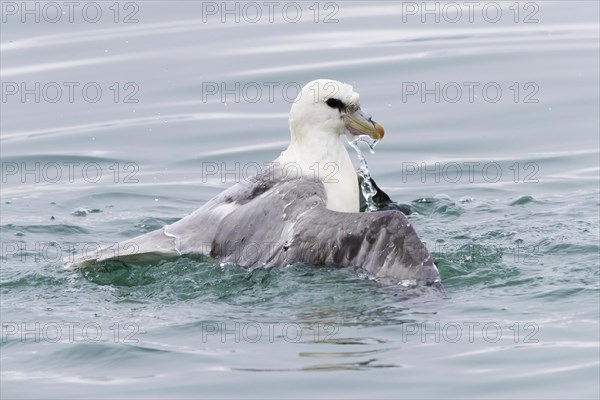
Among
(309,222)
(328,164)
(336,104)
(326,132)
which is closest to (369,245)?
(309,222)

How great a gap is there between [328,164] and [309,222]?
1.00m

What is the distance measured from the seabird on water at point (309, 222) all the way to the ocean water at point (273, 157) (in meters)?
0.14

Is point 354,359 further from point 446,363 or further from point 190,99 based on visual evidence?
point 190,99

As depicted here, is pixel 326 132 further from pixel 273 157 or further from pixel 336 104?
pixel 273 157

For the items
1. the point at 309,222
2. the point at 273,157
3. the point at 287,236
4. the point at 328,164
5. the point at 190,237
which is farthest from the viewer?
the point at 273,157

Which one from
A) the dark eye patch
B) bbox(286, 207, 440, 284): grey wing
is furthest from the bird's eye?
bbox(286, 207, 440, 284): grey wing

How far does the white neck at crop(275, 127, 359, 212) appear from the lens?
11.5m

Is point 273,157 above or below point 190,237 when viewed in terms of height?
above

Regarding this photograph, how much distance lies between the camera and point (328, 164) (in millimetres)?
11602

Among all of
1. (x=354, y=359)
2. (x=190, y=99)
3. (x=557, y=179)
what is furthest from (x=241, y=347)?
(x=190, y=99)

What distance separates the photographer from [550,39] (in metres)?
19.4

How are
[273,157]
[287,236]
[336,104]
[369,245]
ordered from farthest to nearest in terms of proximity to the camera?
[273,157]
[336,104]
[287,236]
[369,245]

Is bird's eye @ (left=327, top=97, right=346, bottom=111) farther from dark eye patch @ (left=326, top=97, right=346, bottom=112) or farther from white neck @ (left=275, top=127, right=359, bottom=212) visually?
white neck @ (left=275, top=127, right=359, bottom=212)

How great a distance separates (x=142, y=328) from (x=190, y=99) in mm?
7956
